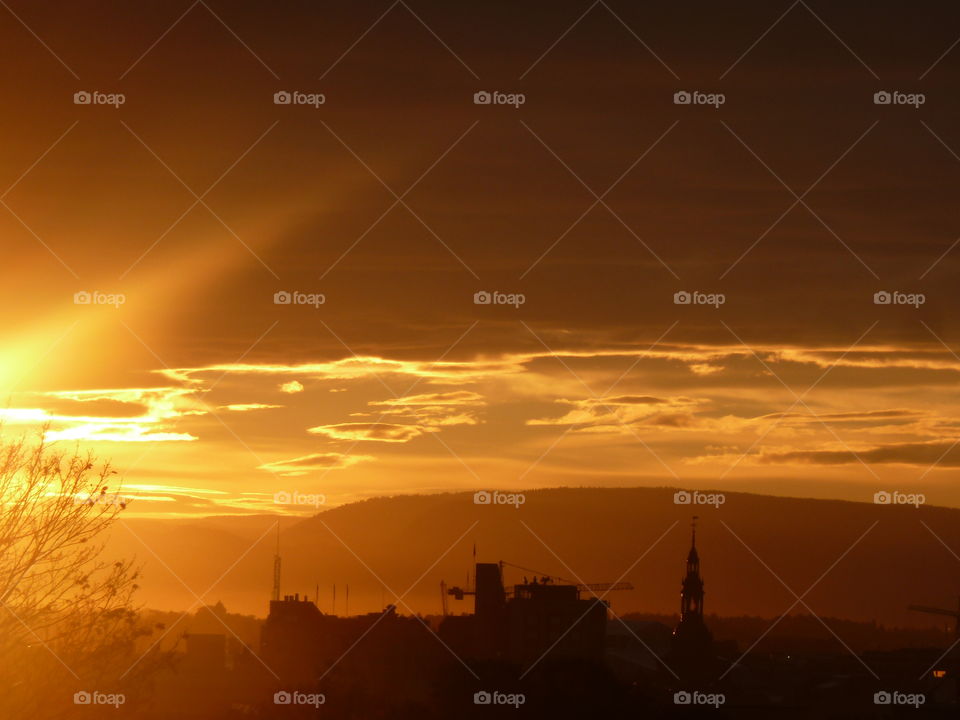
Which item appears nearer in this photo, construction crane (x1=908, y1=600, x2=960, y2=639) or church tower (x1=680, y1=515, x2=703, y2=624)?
church tower (x1=680, y1=515, x2=703, y2=624)

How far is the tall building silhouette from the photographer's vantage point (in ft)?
334

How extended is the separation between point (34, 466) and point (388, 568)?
7776cm

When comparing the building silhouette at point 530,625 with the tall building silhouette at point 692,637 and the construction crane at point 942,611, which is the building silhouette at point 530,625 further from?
the construction crane at point 942,611

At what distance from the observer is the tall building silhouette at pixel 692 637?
10181 cm

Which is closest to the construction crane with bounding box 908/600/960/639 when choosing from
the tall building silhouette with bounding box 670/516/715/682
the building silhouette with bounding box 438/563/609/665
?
the tall building silhouette with bounding box 670/516/715/682

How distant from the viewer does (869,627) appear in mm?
159500

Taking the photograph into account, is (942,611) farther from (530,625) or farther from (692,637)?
(530,625)

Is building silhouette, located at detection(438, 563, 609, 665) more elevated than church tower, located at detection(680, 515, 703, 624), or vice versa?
church tower, located at detection(680, 515, 703, 624)

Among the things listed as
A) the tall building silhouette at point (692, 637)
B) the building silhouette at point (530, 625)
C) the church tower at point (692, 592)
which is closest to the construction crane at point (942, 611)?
the church tower at point (692, 592)

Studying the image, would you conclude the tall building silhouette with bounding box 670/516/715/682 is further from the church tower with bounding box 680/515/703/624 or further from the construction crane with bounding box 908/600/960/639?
the construction crane with bounding box 908/600/960/639

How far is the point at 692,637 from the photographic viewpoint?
109562 millimetres

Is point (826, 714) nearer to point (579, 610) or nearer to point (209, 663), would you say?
point (579, 610)

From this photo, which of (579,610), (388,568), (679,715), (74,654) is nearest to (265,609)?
(388,568)

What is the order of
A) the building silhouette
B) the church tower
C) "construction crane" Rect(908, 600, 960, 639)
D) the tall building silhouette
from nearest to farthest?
the building silhouette < the tall building silhouette < the church tower < "construction crane" Rect(908, 600, 960, 639)
